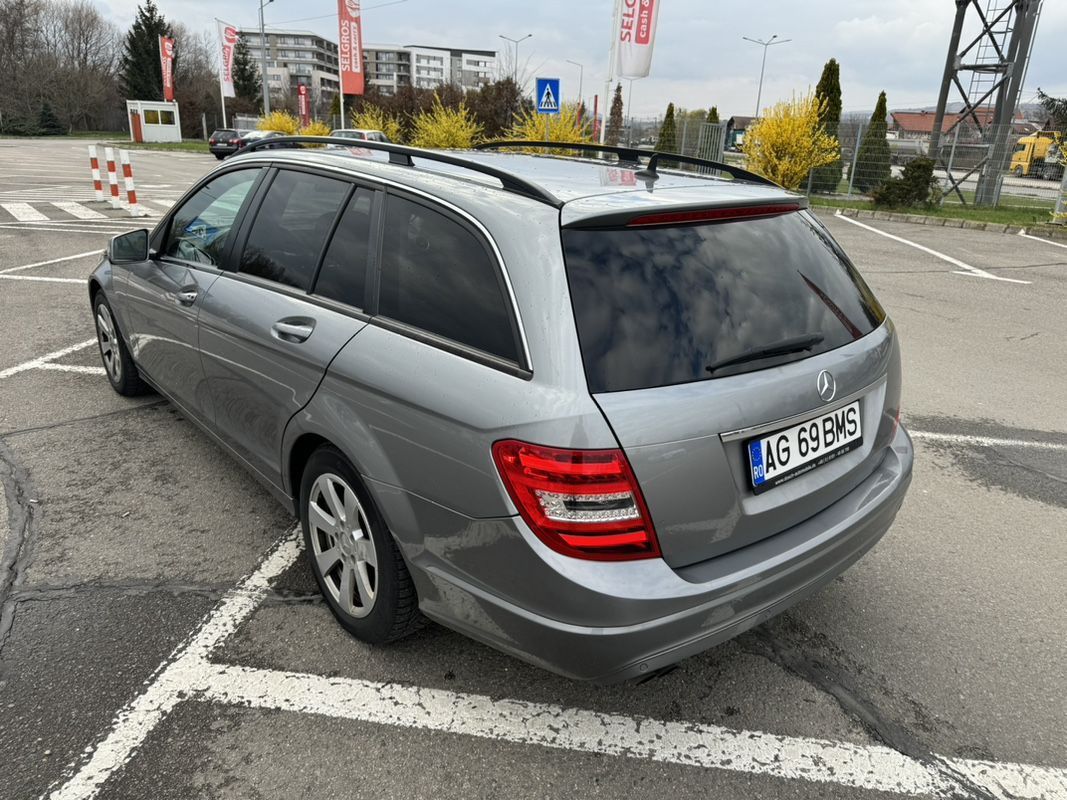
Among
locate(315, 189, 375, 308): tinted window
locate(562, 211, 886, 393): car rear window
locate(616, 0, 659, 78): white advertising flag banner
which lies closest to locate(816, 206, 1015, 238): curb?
locate(616, 0, 659, 78): white advertising flag banner

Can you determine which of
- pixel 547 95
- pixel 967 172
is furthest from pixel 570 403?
pixel 967 172

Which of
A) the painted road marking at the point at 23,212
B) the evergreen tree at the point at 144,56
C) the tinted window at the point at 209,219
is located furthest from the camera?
the evergreen tree at the point at 144,56

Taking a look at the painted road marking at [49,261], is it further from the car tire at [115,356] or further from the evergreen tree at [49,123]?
the evergreen tree at [49,123]

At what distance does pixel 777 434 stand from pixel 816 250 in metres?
0.85

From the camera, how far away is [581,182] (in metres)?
2.37

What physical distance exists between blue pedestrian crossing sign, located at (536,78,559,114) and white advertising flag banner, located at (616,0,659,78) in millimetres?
2705

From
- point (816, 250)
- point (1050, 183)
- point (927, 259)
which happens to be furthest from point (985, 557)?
point (1050, 183)

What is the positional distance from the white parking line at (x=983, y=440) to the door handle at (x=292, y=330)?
3627 mm

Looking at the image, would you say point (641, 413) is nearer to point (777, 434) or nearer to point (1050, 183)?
point (777, 434)

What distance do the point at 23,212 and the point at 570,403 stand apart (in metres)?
14.9

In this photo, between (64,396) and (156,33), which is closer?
(64,396)

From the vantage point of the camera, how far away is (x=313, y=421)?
249cm

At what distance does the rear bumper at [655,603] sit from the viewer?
186 centimetres

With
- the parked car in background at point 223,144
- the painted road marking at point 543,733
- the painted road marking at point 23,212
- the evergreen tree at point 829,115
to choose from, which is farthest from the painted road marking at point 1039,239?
the parked car in background at point 223,144
